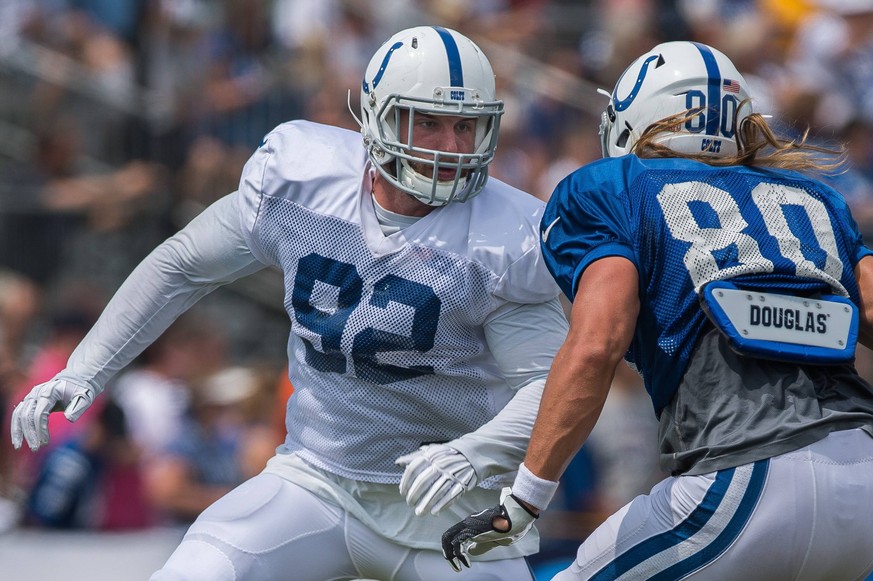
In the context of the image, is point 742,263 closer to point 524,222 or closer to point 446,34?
point 524,222

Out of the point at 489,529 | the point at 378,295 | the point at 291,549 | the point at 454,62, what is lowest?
the point at 291,549

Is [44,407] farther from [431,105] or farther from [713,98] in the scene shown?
[713,98]

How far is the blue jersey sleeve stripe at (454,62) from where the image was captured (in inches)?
122

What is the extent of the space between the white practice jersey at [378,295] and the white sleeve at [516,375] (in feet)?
0.16

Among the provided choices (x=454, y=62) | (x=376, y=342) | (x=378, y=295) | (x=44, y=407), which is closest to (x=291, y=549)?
(x=376, y=342)

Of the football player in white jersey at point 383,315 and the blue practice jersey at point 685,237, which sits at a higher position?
the blue practice jersey at point 685,237

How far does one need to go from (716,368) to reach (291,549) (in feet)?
3.80

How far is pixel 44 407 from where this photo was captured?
322 cm

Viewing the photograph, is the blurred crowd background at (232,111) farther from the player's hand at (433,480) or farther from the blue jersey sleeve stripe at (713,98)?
the player's hand at (433,480)

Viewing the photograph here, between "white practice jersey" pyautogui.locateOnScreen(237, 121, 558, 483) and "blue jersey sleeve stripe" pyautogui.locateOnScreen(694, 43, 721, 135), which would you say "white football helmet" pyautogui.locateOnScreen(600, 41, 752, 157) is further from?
"white practice jersey" pyautogui.locateOnScreen(237, 121, 558, 483)

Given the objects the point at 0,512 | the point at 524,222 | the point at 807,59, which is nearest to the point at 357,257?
the point at 524,222

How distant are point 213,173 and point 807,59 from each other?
11.6ft

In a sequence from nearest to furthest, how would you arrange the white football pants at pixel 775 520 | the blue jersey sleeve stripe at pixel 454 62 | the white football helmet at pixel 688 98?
the white football pants at pixel 775 520 < the white football helmet at pixel 688 98 < the blue jersey sleeve stripe at pixel 454 62

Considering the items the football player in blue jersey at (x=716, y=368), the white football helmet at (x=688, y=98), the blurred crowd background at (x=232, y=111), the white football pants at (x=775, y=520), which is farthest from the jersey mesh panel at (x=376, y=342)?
the blurred crowd background at (x=232, y=111)
